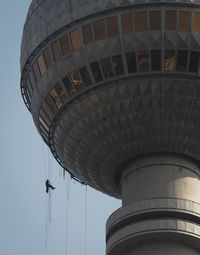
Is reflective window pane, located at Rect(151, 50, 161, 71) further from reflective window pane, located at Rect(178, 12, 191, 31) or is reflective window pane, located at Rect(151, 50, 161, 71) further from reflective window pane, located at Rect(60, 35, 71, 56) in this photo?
reflective window pane, located at Rect(60, 35, 71, 56)

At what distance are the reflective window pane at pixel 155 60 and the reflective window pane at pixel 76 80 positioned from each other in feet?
19.4

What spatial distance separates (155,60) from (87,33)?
573 centimetres

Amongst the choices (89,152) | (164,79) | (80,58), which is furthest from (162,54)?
(89,152)

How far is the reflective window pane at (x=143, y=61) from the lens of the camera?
48.3 m

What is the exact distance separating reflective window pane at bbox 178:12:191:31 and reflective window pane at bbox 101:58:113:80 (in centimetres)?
597

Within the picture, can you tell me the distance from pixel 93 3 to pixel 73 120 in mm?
9471

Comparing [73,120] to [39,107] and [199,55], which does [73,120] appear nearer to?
[39,107]

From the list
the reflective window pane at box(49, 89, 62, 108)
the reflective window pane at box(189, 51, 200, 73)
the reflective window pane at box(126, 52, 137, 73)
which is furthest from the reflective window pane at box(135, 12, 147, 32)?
the reflective window pane at box(49, 89, 62, 108)

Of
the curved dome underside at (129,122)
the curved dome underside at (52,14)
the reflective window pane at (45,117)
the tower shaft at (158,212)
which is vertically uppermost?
the curved dome underside at (52,14)

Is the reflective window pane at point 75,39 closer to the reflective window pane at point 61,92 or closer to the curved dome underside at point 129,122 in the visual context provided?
the reflective window pane at point 61,92

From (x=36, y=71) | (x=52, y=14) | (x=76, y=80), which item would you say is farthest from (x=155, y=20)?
(x=36, y=71)

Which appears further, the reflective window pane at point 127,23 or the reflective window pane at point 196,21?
the reflective window pane at point 127,23

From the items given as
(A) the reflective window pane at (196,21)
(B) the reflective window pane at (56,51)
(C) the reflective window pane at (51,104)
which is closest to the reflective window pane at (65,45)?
(B) the reflective window pane at (56,51)

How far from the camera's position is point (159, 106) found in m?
49.2
